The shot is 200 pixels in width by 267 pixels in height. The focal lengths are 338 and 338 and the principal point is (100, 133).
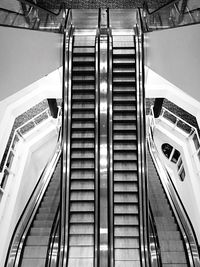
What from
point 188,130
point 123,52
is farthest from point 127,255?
point 123,52

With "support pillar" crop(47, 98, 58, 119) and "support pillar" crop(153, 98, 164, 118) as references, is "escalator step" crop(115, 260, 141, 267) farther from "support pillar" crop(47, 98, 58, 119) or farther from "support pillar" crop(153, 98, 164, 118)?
"support pillar" crop(47, 98, 58, 119)

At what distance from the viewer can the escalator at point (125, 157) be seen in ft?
23.6

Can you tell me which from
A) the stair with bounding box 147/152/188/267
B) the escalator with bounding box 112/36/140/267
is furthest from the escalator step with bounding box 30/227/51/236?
the stair with bounding box 147/152/188/267

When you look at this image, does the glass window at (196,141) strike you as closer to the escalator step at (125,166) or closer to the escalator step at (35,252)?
the escalator step at (125,166)

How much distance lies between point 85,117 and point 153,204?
3010mm

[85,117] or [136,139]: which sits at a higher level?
[85,117]

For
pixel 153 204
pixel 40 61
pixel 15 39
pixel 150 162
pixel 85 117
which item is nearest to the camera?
pixel 15 39

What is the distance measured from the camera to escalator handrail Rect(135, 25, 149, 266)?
714 centimetres

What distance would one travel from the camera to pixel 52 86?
9.72m

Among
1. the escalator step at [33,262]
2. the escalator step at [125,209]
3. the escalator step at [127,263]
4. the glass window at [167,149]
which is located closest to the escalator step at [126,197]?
the escalator step at [125,209]

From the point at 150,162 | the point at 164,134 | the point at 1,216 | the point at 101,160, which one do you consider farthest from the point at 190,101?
the point at 1,216

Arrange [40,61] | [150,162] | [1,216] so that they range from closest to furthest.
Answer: [40,61] < [1,216] < [150,162]

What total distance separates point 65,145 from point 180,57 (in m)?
3.25

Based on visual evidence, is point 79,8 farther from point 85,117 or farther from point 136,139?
point 136,139
